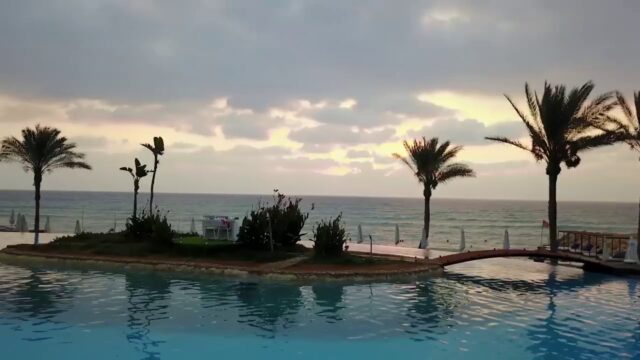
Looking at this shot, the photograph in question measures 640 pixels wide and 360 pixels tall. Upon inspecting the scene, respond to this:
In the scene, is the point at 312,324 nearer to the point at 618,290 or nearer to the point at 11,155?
the point at 618,290

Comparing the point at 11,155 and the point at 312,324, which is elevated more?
the point at 11,155

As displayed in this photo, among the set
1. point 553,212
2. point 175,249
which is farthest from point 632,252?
point 175,249

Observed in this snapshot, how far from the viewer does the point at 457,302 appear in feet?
50.3

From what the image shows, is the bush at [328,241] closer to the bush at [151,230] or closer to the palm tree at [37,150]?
the bush at [151,230]

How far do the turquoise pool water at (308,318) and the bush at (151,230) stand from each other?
3.41 metres

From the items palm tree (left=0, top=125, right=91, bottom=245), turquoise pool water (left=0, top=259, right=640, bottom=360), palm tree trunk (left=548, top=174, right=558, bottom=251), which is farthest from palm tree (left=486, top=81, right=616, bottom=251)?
palm tree (left=0, top=125, right=91, bottom=245)

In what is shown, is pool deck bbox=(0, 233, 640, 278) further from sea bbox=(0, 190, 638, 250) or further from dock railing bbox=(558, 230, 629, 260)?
sea bbox=(0, 190, 638, 250)

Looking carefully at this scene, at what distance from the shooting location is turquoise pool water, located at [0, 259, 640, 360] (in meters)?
10.7

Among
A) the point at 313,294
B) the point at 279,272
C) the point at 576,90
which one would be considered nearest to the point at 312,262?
the point at 279,272

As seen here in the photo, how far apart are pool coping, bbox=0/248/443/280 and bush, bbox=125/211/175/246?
1681 mm

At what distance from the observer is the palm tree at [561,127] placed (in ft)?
82.5

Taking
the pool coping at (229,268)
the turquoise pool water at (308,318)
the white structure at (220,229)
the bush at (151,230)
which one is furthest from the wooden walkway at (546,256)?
the bush at (151,230)

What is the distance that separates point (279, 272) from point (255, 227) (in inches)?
154

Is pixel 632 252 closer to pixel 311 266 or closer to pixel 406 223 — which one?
pixel 311 266
